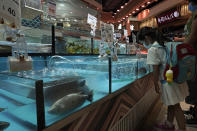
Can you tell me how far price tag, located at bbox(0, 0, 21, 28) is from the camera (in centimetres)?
60

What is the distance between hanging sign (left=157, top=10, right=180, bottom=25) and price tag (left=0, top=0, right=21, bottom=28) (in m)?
6.14

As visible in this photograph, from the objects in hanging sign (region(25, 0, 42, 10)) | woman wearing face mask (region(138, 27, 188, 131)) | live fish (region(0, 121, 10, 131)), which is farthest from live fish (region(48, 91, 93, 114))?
woman wearing face mask (region(138, 27, 188, 131))

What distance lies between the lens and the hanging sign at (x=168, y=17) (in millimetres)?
5386

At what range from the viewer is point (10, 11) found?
640mm

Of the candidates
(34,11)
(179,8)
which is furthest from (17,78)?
(179,8)

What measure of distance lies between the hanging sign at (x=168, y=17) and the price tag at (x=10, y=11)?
6.14 m

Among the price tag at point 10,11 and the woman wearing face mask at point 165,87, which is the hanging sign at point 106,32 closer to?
the woman wearing face mask at point 165,87

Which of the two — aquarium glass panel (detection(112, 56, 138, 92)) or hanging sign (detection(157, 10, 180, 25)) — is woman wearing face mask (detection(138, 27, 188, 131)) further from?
hanging sign (detection(157, 10, 180, 25))

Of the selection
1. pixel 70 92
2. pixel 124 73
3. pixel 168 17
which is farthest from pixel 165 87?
pixel 168 17

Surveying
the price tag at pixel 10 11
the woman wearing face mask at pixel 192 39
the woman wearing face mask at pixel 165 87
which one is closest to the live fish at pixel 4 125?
the price tag at pixel 10 11

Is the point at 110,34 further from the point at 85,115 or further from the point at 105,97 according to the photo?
the point at 85,115

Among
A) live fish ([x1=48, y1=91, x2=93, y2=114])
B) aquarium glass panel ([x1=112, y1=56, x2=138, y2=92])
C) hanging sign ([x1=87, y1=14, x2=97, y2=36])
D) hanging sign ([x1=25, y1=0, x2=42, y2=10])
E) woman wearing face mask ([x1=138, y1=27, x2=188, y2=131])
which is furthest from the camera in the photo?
hanging sign ([x1=87, y1=14, x2=97, y2=36])

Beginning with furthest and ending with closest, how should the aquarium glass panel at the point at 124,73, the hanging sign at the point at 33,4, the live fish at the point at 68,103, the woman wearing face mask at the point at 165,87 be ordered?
the woman wearing face mask at the point at 165,87 → the aquarium glass panel at the point at 124,73 → the hanging sign at the point at 33,4 → the live fish at the point at 68,103

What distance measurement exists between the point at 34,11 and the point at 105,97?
90 cm
